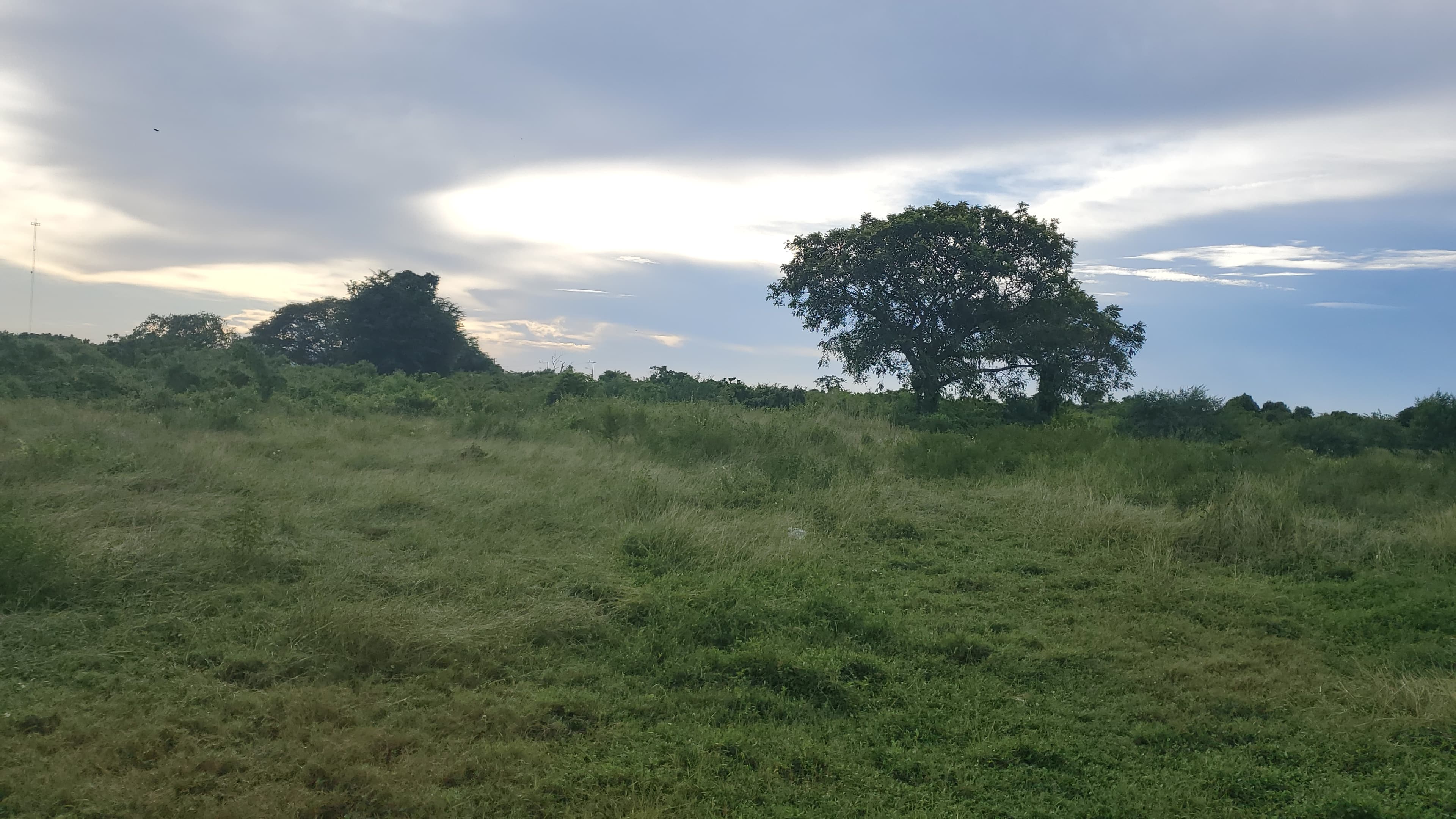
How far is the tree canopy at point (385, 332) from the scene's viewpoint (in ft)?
97.1

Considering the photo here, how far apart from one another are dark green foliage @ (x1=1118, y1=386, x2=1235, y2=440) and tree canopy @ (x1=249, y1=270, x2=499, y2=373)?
70.2 ft

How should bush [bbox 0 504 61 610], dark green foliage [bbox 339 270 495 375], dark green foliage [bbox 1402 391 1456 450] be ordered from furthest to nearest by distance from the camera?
dark green foliage [bbox 339 270 495 375], dark green foliage [bbox 1402 391 1456 450], bush [bbox 0 504 61 610]

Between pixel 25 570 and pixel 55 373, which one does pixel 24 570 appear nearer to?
pixel 25 570

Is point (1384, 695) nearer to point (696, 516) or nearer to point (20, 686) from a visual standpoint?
point (696, 516)

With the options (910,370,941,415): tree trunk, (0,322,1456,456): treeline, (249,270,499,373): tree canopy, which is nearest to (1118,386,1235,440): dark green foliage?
(0,322,1456,456): treeline

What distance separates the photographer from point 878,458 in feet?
40.6

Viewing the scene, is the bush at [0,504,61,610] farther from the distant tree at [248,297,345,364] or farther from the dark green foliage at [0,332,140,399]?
the distant tree at [248,297,345,364]

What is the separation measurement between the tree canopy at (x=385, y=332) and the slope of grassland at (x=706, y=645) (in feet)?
66.4

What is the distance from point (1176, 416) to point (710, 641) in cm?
1618

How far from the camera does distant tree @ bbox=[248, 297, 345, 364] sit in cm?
3114

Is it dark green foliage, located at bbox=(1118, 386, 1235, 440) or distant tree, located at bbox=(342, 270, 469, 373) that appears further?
distant tree, located at bbox=(342, 270, 469, 373)

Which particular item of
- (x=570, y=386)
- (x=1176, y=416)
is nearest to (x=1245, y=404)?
(x=1176, y=416)

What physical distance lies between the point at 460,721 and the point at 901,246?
17094 millimetres

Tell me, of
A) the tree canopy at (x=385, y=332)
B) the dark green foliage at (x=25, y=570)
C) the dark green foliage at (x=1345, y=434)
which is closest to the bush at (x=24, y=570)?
the dark green foliage at (x=25, y=570)
